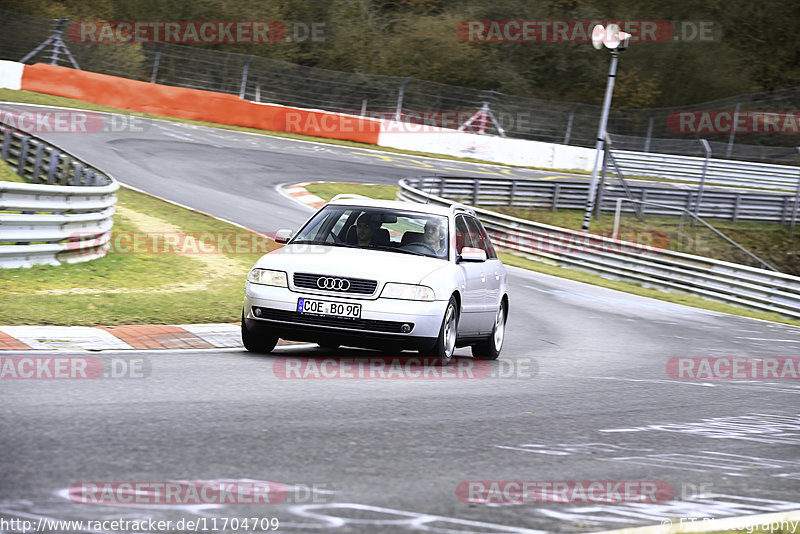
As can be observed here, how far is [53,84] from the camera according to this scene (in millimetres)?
34656

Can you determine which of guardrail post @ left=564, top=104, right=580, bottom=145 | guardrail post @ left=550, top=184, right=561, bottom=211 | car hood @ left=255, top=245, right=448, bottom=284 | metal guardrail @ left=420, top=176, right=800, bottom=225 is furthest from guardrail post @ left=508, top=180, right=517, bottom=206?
car hood @ left=255, top=245, right=448, bottom=284

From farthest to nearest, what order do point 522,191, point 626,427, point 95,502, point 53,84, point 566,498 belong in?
point 53,84 < point 522,191 < point 626,427 < point 566,498 < point 95,502

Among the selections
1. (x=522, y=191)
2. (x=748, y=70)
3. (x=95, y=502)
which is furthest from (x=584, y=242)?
(x=748, y=70)

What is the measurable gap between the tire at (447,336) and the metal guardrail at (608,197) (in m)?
19.4

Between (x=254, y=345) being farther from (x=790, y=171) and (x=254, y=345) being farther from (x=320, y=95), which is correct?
(x=790, y=171)

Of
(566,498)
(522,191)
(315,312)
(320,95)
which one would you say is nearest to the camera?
(566,498)

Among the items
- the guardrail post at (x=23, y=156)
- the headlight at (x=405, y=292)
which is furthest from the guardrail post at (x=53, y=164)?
the headlight at (x=405, y=292)

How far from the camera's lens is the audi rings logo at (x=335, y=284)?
30.9 ft

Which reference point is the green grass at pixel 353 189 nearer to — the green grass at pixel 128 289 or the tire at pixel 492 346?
the green grass at pixel 128 289

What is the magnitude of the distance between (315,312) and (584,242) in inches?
661

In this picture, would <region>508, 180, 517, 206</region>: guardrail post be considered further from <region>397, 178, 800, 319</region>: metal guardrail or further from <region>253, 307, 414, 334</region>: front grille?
<region>253, 307, 414, 334</region>: front grille

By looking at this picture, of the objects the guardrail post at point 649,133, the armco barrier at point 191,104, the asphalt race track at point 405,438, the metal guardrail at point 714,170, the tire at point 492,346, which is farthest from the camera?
the guardrail post at point 649,133

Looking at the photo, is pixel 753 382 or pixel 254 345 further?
pixel 753 382

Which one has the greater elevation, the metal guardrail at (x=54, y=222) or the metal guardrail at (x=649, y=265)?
the metal guardrail at (x=54, y=222)
